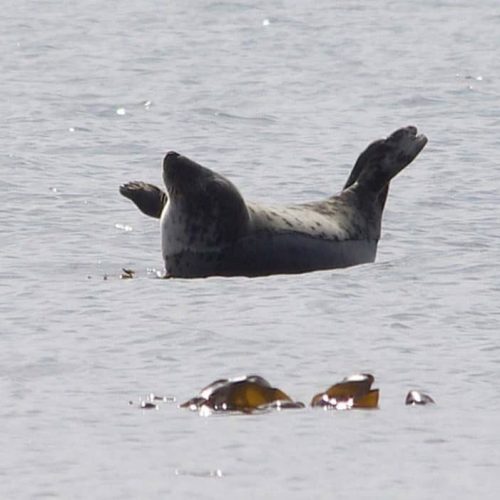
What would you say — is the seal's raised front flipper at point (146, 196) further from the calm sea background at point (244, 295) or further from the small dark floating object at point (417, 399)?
the small dark floating object at point (417, 399)

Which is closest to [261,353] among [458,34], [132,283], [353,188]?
[132,283]

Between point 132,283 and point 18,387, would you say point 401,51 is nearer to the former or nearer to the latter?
point 132,283

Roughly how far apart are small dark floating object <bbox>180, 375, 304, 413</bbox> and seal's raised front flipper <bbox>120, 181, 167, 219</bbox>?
3.64 meters

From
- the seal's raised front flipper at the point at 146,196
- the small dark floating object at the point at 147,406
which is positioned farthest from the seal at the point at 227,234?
the small dark floating object at the point at 147,406

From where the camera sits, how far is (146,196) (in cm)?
1088

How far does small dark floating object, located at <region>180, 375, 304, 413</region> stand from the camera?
7227 millimetres

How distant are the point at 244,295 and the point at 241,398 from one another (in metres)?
2.47

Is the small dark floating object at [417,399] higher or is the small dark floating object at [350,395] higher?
the small dark floating object at [350,395]

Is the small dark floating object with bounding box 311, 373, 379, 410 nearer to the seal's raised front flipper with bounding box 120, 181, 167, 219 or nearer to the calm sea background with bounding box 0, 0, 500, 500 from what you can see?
the calm sea background with bounding box 0, 0, 500, 500

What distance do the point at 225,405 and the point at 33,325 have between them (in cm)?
183

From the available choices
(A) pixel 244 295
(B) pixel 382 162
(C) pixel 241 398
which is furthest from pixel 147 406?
(B) pixel 382 162

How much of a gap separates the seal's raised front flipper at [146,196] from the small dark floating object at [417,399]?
12.3 feet

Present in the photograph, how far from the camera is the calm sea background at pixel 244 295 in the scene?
6.55 meters

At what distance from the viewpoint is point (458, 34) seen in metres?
25.2
